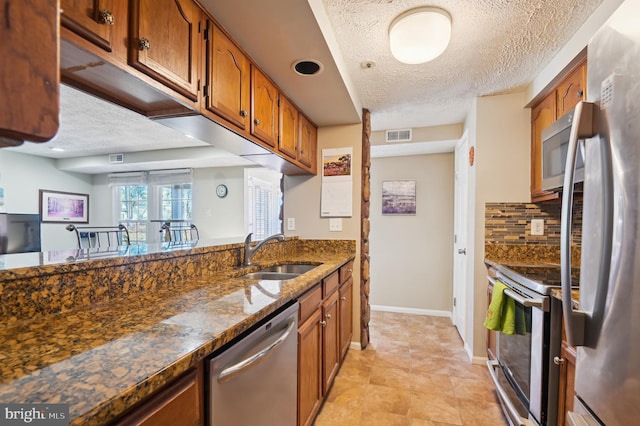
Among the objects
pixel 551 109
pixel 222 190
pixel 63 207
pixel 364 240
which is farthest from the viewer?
pixel 63 207

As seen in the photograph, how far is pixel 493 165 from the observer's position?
2.40 meters

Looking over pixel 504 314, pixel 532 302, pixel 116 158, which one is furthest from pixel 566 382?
pixel 116 158

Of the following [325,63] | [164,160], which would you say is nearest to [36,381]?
[325,63]

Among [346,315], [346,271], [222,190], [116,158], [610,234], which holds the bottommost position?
[346,315]

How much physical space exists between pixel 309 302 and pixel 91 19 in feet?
4.47

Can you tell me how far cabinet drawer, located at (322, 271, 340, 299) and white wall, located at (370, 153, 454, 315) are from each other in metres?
1.87

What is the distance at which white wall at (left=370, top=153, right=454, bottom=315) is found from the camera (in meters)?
3.62

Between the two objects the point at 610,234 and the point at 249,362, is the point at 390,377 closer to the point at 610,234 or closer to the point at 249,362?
the point at 249,362

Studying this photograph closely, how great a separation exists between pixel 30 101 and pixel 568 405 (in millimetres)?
1977

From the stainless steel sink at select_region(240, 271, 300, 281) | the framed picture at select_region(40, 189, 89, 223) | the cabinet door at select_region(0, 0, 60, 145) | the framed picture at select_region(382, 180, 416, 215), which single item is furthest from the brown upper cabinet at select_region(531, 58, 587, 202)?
the framed picture at select_region(40, 189, 89, 223)

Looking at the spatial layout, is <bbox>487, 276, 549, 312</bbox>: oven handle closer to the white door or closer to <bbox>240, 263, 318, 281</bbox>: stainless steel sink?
the white door

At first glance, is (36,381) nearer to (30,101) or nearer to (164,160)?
(30,101)

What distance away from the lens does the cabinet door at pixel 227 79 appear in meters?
1.30

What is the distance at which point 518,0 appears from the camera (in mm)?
1411
